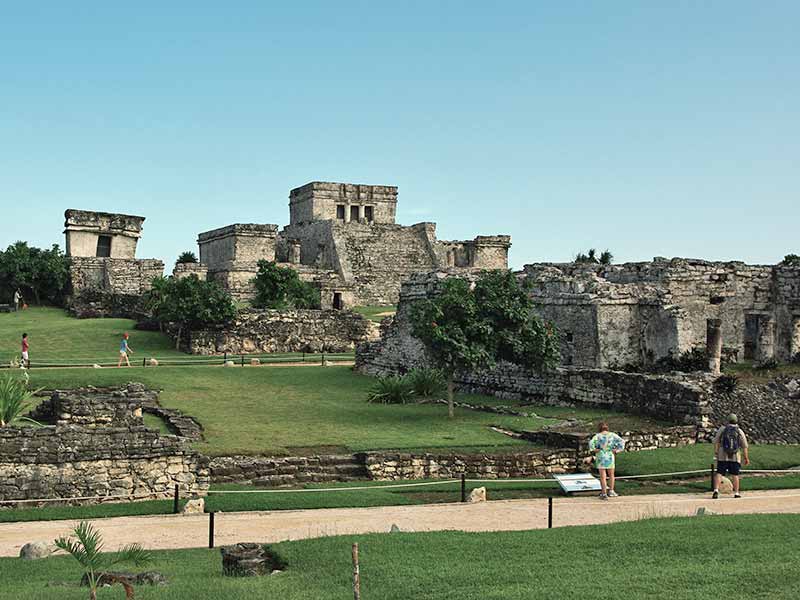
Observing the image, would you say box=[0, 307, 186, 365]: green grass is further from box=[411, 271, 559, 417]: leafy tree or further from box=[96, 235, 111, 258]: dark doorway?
box=[411, 271, 559, 417]: leafy tree

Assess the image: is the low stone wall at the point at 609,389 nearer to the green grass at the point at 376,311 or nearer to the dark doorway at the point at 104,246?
the green grass at the point at 376,311

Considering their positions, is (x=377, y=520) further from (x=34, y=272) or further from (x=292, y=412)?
(x=34, y=272)

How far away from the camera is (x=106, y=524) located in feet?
38.9

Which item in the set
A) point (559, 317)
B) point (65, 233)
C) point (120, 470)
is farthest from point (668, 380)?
point (65, 233)

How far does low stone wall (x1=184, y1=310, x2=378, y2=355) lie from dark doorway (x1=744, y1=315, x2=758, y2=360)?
1443 cm

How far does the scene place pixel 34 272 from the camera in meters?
40.4

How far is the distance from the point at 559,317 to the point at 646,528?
1326 cm

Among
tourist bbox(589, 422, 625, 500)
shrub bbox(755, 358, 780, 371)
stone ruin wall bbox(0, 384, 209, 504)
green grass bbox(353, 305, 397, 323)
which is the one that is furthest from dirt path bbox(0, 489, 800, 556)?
green grass bbox(353, 305, 397, 323)

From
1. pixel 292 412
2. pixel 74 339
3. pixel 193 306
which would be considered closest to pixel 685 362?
pixel 292 412

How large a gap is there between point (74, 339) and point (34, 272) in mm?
9929

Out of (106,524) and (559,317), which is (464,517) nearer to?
(106,524)

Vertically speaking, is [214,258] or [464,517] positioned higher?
[214,258]

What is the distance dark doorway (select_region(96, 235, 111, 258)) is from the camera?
4484 cm

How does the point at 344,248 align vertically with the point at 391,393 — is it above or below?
above
